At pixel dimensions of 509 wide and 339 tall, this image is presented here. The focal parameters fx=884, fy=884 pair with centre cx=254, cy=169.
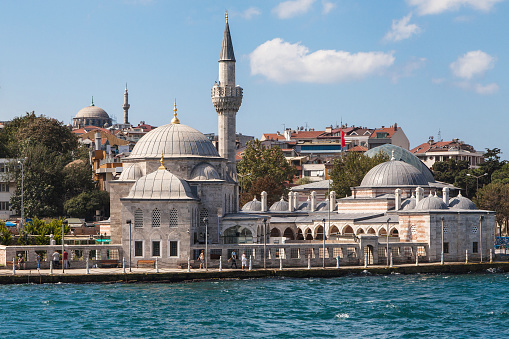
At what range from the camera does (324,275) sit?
41281 mm

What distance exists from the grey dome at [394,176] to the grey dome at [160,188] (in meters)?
18.2

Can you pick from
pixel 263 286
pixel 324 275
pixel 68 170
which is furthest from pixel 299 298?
pixel 68 170

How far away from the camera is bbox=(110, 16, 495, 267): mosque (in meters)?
41.6

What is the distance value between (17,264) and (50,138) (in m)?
→ 35.0

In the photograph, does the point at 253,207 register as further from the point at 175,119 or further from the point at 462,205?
the point at 462,205

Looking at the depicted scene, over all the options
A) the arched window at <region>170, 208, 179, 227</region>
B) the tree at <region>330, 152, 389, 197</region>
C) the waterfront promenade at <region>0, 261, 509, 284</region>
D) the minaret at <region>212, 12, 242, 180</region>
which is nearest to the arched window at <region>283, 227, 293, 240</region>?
the minaret at <region>212, 12, 242, 180</region>

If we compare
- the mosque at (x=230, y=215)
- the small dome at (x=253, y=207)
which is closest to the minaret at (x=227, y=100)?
the mosque at (x=230, y=215)

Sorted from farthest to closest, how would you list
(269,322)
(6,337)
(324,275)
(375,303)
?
(324,275) < (375,303) < (269,322) < (6,337)

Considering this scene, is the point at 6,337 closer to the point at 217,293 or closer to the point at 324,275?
the point at 217,293

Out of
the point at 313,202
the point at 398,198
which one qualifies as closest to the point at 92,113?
the point at 313,202

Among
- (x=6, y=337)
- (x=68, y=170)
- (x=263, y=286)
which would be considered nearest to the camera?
(x=6, y=337)

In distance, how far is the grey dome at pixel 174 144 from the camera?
4747 cm

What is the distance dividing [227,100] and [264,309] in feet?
69.4

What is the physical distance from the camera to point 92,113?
483 feet
